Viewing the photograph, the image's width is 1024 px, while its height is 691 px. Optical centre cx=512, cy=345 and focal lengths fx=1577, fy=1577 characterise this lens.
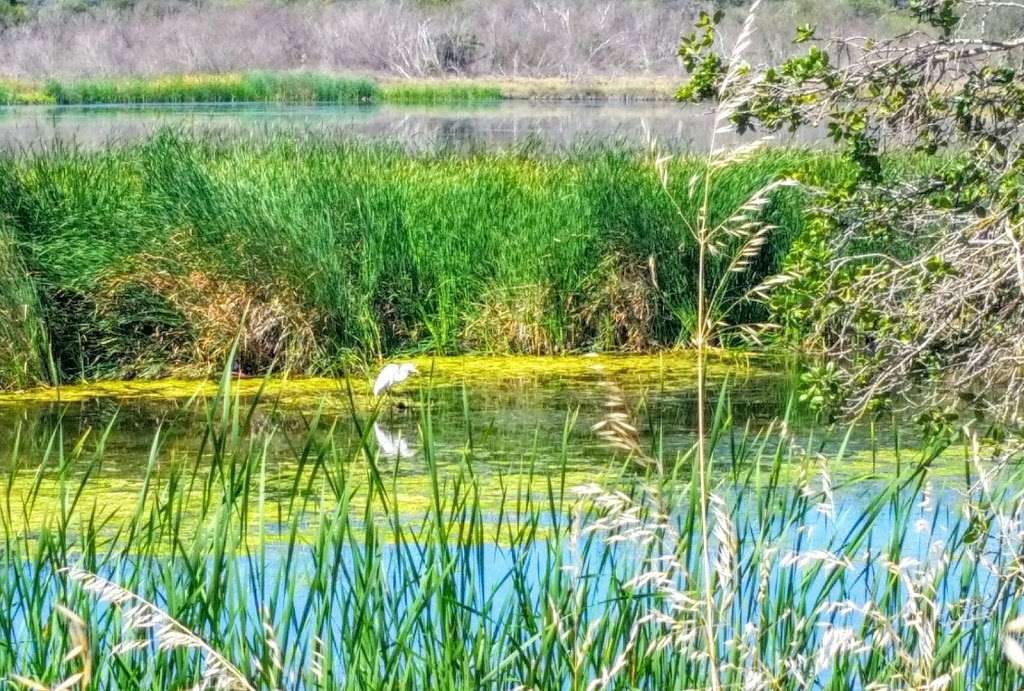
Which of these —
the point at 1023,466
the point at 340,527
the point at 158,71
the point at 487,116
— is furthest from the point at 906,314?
the point at 158,71

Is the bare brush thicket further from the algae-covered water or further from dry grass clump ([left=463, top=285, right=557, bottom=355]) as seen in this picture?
the algae-covered water

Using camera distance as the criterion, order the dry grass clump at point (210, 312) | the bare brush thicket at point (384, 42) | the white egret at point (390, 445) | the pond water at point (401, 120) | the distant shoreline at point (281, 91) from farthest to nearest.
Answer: the bare brush thicket at point (384, 42) → the distant shoreline at point (281, 91) → the pond water at point (401, 120) → the dry grass clump at point (210, 312) → the white egret at point (390, 445)

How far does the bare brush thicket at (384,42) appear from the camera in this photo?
1864 inches

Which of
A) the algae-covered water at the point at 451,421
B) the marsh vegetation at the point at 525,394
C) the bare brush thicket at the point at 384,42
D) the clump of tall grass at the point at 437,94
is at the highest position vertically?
the marsh vegetation at the point at 525,394

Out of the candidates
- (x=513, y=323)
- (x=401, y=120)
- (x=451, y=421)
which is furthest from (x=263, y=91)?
(x=451, y=421)

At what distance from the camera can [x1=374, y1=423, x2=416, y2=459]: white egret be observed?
600 cm

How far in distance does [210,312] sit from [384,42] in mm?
42333

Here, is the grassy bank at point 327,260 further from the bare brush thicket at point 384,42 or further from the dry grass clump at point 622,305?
the bare brush thicket at point 384,42

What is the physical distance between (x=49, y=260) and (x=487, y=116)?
22.3 metres

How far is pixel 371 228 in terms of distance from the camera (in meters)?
8.17

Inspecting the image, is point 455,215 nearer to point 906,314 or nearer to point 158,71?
point 906,314

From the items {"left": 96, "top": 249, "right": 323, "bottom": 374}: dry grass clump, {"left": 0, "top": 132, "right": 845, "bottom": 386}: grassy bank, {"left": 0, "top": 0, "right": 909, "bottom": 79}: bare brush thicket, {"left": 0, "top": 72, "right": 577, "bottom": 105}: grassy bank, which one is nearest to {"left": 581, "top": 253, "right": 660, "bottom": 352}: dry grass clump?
{"left": 0, "top": 132, "right": 845, "bottom": 386}: grassy bank

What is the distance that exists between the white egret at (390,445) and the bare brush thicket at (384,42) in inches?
1609

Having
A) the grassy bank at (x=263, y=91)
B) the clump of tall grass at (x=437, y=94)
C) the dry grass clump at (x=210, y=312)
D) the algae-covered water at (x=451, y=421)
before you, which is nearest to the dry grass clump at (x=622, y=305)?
the algae-covered water at (x=451, y=421)
